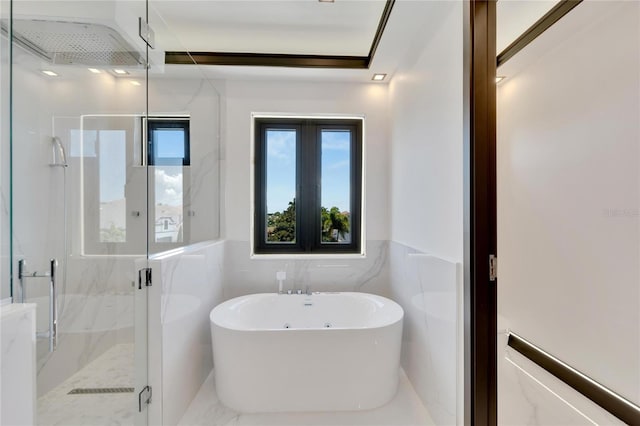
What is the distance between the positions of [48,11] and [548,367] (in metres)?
3.69

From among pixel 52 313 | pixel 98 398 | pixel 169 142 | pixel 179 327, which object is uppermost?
pixel 169 142

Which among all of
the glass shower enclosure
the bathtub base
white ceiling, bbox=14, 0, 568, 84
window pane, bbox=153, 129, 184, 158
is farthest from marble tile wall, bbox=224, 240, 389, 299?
white ceiling, bbox=14, 0, 568, 84

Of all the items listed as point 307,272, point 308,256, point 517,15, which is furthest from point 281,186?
point 517,15

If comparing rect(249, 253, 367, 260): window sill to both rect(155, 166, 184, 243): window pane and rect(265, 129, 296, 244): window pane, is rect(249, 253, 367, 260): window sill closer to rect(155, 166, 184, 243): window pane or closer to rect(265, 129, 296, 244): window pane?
rect(265, 129, 296, 244): window pane

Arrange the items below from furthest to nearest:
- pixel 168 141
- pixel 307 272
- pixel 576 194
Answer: pixel 307 272, pixel 168 141, pixel 576 194

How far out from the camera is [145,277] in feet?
4.95

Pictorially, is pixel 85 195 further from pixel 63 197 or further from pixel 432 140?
pixel 432 140

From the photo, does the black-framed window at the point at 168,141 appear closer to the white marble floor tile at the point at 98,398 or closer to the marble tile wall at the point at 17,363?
the marble tile wall at the point at 17,363

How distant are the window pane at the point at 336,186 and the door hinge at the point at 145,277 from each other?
160 cm

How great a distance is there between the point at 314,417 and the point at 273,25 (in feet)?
8.81

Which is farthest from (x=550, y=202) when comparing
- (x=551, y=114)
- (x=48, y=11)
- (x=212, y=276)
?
(x=48, y=11)

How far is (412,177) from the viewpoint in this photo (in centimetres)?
203

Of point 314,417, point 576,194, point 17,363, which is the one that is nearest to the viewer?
point 17,363

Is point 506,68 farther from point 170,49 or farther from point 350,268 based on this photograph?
point 170,49
